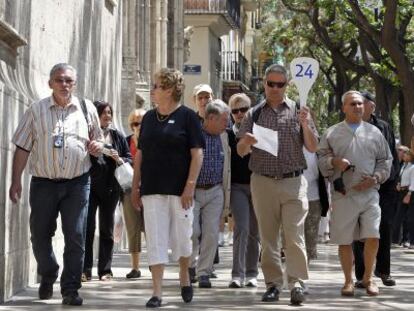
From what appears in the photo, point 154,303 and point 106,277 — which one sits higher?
point 106,277

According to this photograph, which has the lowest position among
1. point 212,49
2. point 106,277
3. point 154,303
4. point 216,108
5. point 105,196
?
point 154,303

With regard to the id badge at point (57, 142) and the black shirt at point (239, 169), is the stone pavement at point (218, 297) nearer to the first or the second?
Answer: the black shirt at point (239, 169)

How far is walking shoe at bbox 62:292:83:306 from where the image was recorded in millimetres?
11359

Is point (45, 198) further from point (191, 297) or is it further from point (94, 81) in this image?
point (94, 81)

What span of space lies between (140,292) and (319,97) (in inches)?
1692

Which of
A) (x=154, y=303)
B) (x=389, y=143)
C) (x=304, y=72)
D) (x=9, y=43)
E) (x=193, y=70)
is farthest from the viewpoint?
(x=193, y=70)

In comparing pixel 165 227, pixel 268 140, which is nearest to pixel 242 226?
pixel 268 140

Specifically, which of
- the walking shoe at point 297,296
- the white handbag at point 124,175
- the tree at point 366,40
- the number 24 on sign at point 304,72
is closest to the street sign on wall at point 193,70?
the tree at point 366,40

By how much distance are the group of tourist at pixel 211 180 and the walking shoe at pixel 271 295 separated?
1 cm

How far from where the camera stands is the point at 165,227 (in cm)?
1133

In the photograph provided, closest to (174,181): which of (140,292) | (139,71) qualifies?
(140,292)

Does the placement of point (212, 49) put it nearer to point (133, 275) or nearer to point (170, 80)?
point (133, 275)

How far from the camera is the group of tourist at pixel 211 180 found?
448 inches

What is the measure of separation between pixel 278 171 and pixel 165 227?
1.20m
